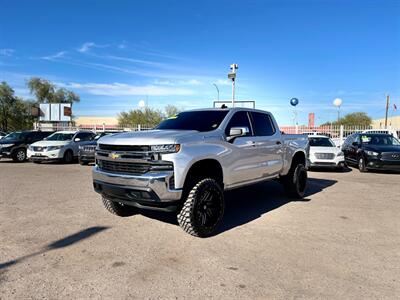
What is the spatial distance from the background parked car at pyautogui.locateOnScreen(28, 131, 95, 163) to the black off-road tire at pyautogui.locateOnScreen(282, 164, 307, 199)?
37.6 ft

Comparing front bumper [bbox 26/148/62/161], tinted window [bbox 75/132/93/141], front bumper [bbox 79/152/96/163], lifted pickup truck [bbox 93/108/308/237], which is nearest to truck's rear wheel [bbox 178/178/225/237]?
lifted pickup truck [bbox 93/108/308/237]

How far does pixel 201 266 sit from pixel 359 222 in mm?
3354

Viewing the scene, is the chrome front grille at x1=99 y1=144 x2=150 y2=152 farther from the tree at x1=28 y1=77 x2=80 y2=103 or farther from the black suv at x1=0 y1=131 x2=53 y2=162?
the tree at x1=28 y1=77 x2=80 y2=103

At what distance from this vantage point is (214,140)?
16.6 feet

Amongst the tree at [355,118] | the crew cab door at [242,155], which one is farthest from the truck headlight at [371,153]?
the tree at [355,118]

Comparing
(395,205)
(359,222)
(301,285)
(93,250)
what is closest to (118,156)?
(93,250)

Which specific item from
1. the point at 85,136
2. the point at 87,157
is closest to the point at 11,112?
the point at 85,136

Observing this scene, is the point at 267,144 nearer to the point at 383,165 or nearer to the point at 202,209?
the point at 202,209

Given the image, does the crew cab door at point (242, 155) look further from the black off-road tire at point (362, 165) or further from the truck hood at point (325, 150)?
the black off-road tire at point (362, 165)

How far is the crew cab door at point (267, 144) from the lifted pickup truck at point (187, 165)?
25 millimetres

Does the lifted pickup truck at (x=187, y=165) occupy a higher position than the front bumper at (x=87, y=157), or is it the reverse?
the lifted pickup truck at (x=187, y=165)

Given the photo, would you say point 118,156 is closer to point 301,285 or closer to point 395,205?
point 301,285

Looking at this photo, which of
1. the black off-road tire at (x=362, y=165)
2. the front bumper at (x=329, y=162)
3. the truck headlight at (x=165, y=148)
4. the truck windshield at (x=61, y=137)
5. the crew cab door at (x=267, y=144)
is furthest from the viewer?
the truck windshield at (x=61, y=137)

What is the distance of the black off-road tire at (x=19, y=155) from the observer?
52.8 ft
